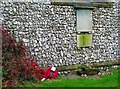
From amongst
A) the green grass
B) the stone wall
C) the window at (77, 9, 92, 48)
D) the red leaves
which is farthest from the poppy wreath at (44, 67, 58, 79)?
the window at (77, 9, 92, 48)

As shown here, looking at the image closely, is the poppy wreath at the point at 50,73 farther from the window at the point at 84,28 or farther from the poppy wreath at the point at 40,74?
the window at the point at 84,28

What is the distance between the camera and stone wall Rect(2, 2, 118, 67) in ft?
35.2

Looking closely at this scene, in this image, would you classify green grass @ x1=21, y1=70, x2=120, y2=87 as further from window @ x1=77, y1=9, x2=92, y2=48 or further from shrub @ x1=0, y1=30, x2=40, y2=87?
window @ x1=77, y1=9, x2=92, y2=48

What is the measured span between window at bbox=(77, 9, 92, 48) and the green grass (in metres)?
1.39

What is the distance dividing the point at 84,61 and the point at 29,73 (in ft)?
8.43

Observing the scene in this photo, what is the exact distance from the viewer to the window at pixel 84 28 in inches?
462

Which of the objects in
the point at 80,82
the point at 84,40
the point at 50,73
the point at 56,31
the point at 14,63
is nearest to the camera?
the point at 14,63

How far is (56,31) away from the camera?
37.1 feet

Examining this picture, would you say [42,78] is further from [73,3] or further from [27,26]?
[73,3]

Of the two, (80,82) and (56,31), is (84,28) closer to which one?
(56,31)

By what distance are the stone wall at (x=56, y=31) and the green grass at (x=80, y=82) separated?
0.92 m

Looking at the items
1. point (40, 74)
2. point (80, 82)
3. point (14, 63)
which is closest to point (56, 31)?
point (40, 74)

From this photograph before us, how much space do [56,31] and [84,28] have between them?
42.1 inches

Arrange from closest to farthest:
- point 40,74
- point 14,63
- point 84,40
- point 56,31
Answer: point 14,63 → point 40,74 → point 56,31 → point 84,40
